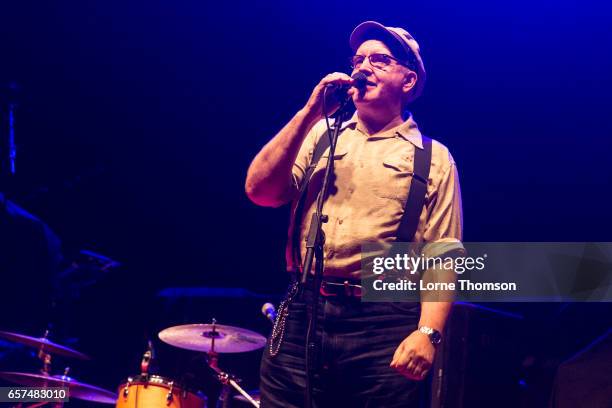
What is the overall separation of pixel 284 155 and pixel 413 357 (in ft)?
2.65

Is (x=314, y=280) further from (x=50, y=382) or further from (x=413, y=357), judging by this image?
(x=50, y=382)

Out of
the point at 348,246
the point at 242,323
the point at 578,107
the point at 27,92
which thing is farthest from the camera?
the point at 27,92

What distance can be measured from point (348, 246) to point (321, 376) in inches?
17.8

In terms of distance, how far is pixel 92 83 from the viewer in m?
6.62

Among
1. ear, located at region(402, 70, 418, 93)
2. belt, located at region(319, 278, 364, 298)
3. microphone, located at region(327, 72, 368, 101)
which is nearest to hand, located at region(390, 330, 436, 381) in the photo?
belt, located at region(319, 278, 364, 298)

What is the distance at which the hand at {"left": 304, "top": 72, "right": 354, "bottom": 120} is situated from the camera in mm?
2191

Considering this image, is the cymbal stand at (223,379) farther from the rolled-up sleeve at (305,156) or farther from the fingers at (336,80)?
the fingers at (336,80)

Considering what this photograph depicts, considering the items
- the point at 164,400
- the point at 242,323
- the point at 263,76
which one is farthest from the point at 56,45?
the point at 164,400

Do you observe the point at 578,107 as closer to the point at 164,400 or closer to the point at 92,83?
the point at 164,400

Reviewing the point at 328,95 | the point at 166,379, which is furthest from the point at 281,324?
the point at 166,379

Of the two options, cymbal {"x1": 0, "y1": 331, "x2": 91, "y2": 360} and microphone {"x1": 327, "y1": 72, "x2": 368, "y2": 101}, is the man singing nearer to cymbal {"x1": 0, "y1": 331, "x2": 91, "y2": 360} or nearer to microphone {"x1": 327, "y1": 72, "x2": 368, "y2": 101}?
microphone {"x1": 327, "y1": 72, "x2": 368, "y2": 101}

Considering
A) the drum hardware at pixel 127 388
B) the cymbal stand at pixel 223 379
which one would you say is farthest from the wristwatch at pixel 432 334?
the drum hardware at pixel 127 388

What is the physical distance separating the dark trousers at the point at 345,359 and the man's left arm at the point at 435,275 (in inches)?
3.3

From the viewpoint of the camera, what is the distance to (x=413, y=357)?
6.72 ft
